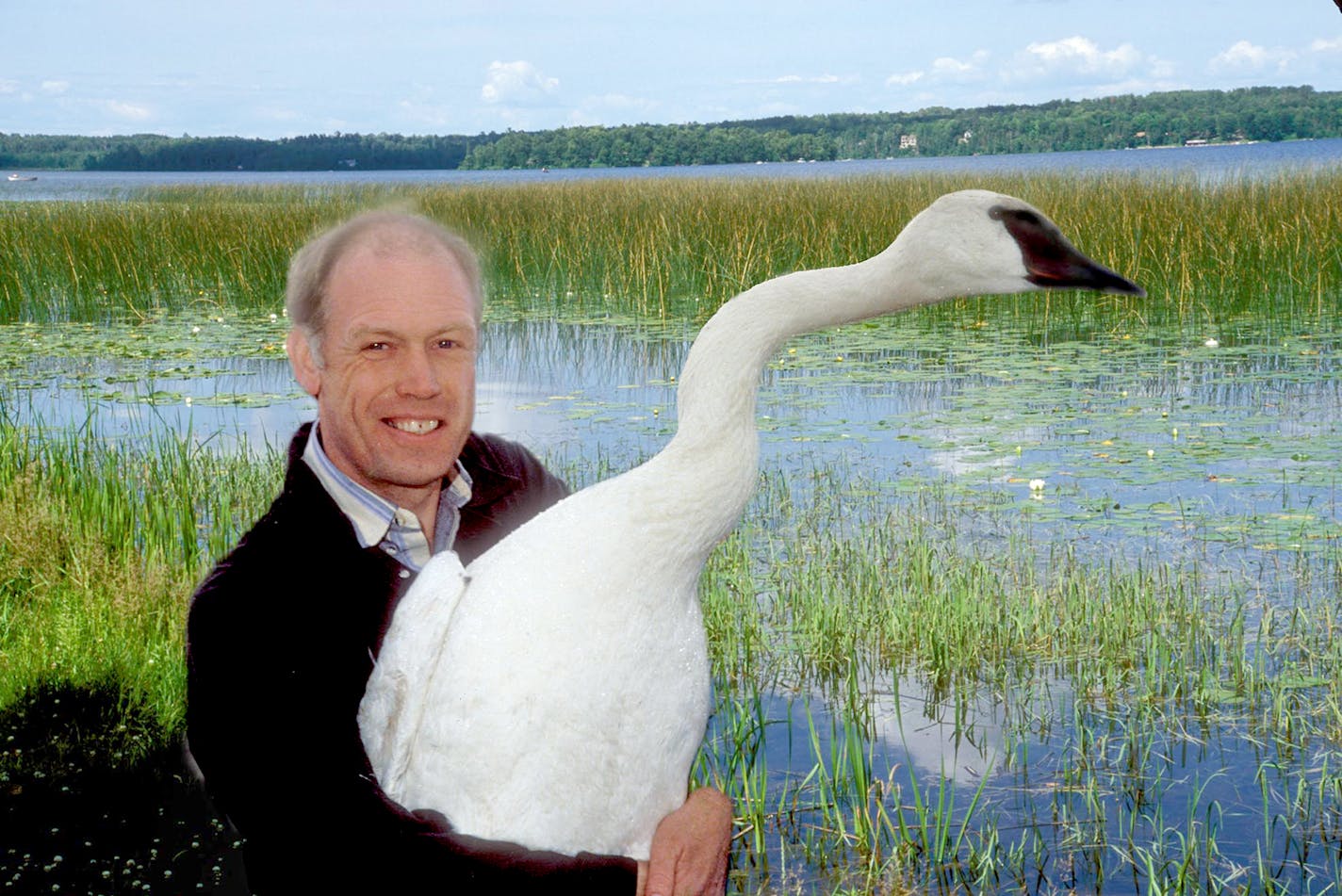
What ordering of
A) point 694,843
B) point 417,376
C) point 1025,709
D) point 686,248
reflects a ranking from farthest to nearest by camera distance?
point 686,248, point 1025,709, point 694,843, point 417,376

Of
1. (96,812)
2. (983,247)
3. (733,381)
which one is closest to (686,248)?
(96,812)

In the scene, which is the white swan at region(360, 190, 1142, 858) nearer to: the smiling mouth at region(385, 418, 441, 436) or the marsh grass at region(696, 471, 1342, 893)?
the smiling mouth at region(385, 418, 441, 436)

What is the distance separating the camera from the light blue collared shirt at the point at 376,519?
1.52m

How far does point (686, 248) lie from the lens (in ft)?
40.1

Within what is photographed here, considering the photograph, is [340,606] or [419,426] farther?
[340,606]

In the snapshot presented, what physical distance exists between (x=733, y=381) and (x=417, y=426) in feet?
1.18

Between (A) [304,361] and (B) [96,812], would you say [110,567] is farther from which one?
(A) [304,361]

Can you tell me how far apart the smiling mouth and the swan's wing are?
0.17 metres

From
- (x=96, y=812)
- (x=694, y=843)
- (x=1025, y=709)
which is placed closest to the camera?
(x=694, y=843)

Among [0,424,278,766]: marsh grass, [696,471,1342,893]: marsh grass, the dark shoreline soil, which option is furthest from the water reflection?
the dark shoreline soil

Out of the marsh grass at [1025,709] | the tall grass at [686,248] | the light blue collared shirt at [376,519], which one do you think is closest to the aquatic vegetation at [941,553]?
the marsh grass at [1025,709]

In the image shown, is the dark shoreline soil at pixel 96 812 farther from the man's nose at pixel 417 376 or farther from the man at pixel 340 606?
the man's nose at pixel 417 376

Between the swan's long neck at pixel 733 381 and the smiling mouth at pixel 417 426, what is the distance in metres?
0.27

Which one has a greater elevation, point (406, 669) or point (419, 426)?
point (419, 426)
